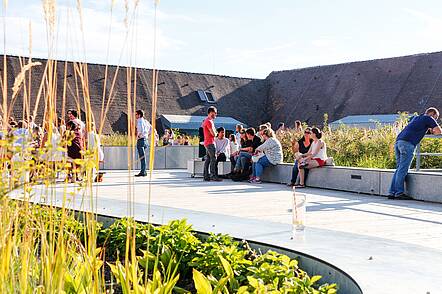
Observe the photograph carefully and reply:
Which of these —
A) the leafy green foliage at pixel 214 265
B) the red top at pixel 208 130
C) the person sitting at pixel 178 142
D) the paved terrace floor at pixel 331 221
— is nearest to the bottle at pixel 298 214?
the paved terrace floor at pixel 331 221

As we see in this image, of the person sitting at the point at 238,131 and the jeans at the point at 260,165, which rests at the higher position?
the person sitting at the point at 238,131

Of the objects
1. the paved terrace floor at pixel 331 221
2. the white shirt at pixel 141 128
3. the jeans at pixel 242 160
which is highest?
the white shirt at pixel 141 128

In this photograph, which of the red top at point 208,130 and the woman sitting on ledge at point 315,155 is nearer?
the woman sitting on ledge at point 315,155

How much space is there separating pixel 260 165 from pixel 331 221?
6.00 meters

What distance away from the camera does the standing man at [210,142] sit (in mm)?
12780

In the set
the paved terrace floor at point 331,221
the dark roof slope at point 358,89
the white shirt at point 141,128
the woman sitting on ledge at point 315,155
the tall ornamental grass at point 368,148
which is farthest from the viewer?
the dark roof slope at point 358,89

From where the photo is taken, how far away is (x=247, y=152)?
13578 mm

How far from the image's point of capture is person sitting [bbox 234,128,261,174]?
44.4 feet

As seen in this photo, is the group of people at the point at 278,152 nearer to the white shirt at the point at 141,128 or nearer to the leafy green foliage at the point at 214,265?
A: the white shirt at the point at 141,128

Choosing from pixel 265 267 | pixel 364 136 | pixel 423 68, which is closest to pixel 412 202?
pixel 364 136

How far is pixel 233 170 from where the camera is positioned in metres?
14.1

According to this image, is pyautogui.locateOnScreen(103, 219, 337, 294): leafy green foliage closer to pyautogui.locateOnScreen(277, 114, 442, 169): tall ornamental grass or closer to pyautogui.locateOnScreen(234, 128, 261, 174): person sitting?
pyautogui.locateOnScreen(277, 114, 442, 169): tall ornamental grass

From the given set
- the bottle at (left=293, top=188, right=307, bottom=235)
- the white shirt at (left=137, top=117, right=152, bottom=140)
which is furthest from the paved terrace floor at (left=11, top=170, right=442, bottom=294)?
the white shirt at (left=137, top=117, right=152, bottom=140)

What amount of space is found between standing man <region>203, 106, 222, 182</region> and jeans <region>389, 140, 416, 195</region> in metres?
4.09
